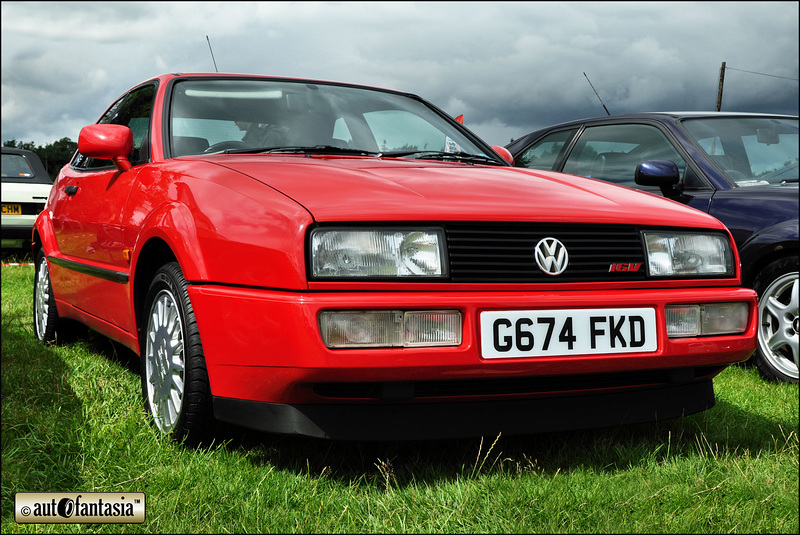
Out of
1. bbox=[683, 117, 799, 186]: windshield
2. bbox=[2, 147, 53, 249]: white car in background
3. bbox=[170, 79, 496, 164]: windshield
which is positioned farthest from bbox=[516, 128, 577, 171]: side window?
bbox=[2, 147, 53, 249]: white car in background

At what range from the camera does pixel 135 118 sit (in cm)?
416

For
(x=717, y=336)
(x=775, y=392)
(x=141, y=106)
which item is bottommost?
(x=775, y=392)

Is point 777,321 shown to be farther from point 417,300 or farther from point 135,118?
point 135,118

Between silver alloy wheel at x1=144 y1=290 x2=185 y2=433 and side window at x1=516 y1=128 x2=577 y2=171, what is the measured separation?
11.4 feet

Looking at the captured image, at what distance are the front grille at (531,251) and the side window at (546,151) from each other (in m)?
3.24

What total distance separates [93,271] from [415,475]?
2.03 metres

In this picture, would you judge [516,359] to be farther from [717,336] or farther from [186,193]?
[186,193]

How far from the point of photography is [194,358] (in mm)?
2717

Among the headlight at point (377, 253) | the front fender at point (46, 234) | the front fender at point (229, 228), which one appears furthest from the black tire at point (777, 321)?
the front fender at point (46, 234)

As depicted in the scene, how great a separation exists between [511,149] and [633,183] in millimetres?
1520

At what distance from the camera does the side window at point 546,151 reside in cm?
593

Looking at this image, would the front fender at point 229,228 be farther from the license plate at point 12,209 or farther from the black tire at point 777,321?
the license plate at point 12,209

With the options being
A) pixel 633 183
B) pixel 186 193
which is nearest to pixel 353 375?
pixel 186 193

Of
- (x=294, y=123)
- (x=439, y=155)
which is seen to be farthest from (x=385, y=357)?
(x=294, y=123)
